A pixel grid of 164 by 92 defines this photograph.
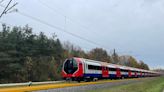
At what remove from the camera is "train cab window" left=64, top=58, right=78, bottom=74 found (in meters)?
41.6

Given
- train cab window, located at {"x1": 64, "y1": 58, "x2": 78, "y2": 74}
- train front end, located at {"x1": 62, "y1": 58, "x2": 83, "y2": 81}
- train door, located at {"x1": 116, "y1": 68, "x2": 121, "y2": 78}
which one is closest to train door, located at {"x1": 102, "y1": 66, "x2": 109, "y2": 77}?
train door, located at {"x1": 116, "y1": 68, "x2": 121, "y2": 78}

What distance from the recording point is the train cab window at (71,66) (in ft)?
136

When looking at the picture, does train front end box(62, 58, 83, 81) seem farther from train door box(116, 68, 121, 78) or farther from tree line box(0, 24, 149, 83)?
train door box(116, 68, 121, 78)

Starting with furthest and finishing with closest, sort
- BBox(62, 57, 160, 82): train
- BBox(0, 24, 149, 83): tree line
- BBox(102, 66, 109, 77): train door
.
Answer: BBox(0, 24, 149, 83): tree line, BBox(102, 66, 109, 77): train door, BBox(62, 57, 160, 82): train

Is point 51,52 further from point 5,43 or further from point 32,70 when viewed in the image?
point 5,43

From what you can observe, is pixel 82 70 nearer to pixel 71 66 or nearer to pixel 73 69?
pixel 73 69

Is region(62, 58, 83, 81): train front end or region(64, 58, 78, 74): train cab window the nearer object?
region(62, 58, 83, 81): train front end

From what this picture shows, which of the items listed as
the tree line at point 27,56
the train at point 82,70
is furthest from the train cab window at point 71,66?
the tree line at point 27,56

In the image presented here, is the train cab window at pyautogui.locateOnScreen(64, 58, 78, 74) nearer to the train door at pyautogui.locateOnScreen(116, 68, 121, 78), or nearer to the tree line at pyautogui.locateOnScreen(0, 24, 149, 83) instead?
the tree line at pyautogui.locateOnScreen(0, 24, 149, 83)

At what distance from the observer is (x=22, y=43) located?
209 ft

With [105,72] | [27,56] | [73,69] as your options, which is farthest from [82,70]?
[27,56]

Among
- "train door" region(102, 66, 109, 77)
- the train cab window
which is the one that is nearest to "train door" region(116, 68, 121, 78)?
"train door" region(102, 66, 109, 77)

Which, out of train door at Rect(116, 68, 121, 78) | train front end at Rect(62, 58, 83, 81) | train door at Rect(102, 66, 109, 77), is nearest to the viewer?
train front end at Rect(62, 58, 83, 81)

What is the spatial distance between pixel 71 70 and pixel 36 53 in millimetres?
26101
